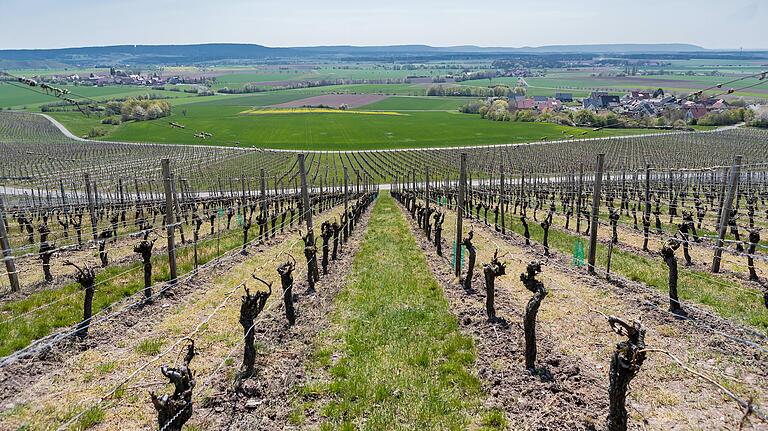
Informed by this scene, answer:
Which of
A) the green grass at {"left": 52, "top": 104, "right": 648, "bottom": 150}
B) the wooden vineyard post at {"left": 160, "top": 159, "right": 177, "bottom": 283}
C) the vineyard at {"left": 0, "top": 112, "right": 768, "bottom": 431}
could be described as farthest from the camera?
the green grass at {"left": 52, "top": 104, "right": 648, "bottom": 150}

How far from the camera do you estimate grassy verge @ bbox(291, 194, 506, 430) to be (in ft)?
25.3

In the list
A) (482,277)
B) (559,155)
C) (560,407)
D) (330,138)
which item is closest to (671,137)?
(559,155)

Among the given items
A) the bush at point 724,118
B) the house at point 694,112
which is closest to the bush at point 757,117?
the bush at point 724,118

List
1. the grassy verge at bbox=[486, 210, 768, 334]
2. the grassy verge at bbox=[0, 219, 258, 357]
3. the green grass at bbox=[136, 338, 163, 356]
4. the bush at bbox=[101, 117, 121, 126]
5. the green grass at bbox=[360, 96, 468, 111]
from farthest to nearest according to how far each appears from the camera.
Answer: the green grass at bbox=[360, 96, 468, 111], the bush at bbox=[101, 117, 121, 126], the grassy verge at bbox=[486, 210, 768, 334], the grassy verge at bbox=[0, 219, 258, 357], the green grass at bbox=[136, 338, 163, 356]

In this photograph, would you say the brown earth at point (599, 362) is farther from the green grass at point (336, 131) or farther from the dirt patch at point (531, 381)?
the green grass at point (336, 131)

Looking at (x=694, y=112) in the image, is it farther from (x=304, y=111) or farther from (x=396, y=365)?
(x=396, y=365)

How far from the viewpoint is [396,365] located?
9.37 meters

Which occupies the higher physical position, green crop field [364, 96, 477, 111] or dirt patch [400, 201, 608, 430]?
green crop field [364, 96, 477, 111]

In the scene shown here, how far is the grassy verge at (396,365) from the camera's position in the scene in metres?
7.71

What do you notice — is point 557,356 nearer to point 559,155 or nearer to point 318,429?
point 318,429

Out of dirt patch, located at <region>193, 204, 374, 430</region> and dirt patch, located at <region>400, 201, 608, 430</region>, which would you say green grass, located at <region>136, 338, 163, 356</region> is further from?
dirt patch, located at <region>400, 201, 608, 430</region>

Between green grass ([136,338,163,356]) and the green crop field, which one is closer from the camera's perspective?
green grass ([136,338,163,356])

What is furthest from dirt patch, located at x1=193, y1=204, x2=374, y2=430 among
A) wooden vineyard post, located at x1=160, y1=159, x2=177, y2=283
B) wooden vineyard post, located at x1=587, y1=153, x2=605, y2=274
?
wooden vineyard post, located at x1=587, y1=153, x2=605, y2=274

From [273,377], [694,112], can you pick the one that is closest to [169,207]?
[273,377]
